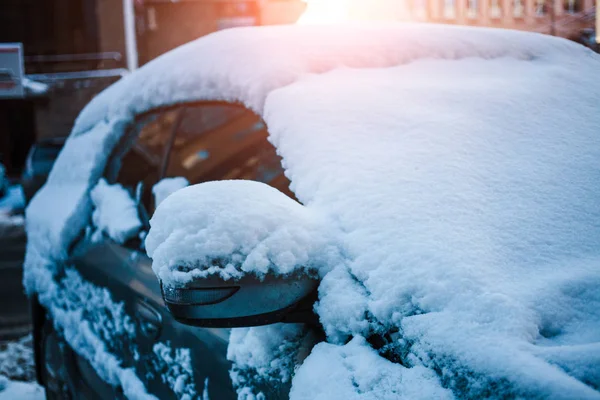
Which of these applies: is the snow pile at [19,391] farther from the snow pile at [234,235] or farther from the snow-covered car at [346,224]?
the snow pile at [234,235]

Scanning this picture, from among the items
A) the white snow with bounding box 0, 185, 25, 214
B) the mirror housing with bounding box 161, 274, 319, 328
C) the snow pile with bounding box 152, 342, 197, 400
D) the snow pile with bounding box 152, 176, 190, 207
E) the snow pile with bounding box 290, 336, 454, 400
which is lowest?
the white snow with bounding box 0, 185, 25, 214

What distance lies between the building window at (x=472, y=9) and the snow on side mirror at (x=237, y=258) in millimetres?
26785

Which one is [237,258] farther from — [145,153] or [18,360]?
[18,360]

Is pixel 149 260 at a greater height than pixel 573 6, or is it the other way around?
pixel 573 6

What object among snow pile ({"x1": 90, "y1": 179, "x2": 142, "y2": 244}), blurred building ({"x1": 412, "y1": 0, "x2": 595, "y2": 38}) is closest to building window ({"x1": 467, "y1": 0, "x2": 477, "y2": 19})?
blurred building ({"x1": 412, "y1": 0, "x2": 595, "y2": 38})

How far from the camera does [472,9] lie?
26.2 metres

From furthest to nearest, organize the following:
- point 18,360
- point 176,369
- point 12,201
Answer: point 12,201
point 18,360
point 176,369

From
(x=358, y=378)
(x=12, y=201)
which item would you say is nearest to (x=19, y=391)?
(x=358, y=378)

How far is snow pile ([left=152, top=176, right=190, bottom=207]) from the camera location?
2.12 m

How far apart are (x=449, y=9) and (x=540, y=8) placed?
4073 mm

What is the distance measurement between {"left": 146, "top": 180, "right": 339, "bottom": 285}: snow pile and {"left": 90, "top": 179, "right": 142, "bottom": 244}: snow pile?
2.81 feet

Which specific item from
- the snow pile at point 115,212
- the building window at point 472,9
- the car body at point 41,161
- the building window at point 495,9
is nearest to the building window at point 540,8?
the building window at point 495,9

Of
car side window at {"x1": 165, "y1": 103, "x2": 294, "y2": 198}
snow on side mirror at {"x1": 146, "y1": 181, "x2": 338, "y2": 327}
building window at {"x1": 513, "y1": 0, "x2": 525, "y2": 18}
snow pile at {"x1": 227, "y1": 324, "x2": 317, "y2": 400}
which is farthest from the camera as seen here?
building window at {"x1": 513, "y1": 0, "x2": 525, "y2": 18}

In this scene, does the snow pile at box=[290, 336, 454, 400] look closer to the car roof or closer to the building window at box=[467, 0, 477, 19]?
the car roof
